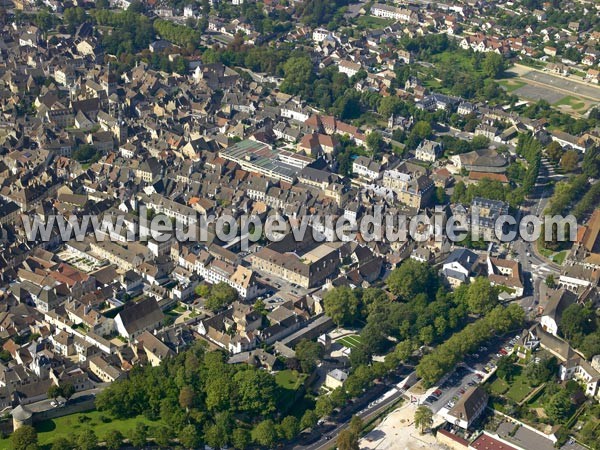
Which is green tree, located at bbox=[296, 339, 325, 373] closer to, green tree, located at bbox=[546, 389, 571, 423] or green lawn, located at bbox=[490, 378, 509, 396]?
green lawn, located at bbox=[490, 378, 509, 396]

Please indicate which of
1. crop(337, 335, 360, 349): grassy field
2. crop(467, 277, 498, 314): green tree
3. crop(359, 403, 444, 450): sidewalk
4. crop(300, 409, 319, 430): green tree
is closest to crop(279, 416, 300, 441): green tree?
crop(300, 409, 319, 430): green tree

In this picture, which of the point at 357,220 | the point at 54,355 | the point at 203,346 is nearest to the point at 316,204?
the point at 357,220

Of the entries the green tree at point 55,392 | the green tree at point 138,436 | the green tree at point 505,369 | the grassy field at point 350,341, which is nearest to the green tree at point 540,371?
the green tree at point 505,369

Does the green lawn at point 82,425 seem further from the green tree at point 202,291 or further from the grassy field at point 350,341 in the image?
the grassy field at point 350,341

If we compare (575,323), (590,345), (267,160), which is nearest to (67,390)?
(590,345)

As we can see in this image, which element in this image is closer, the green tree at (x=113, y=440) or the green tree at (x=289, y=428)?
the green tree at (x=113, y=440)

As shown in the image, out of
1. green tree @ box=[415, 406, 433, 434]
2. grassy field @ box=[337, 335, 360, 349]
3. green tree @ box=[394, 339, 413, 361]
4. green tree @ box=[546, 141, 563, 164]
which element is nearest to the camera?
green tree @ box=[415, 406, 433, 434]

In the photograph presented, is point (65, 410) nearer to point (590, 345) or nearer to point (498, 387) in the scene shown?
point (498, 387)
